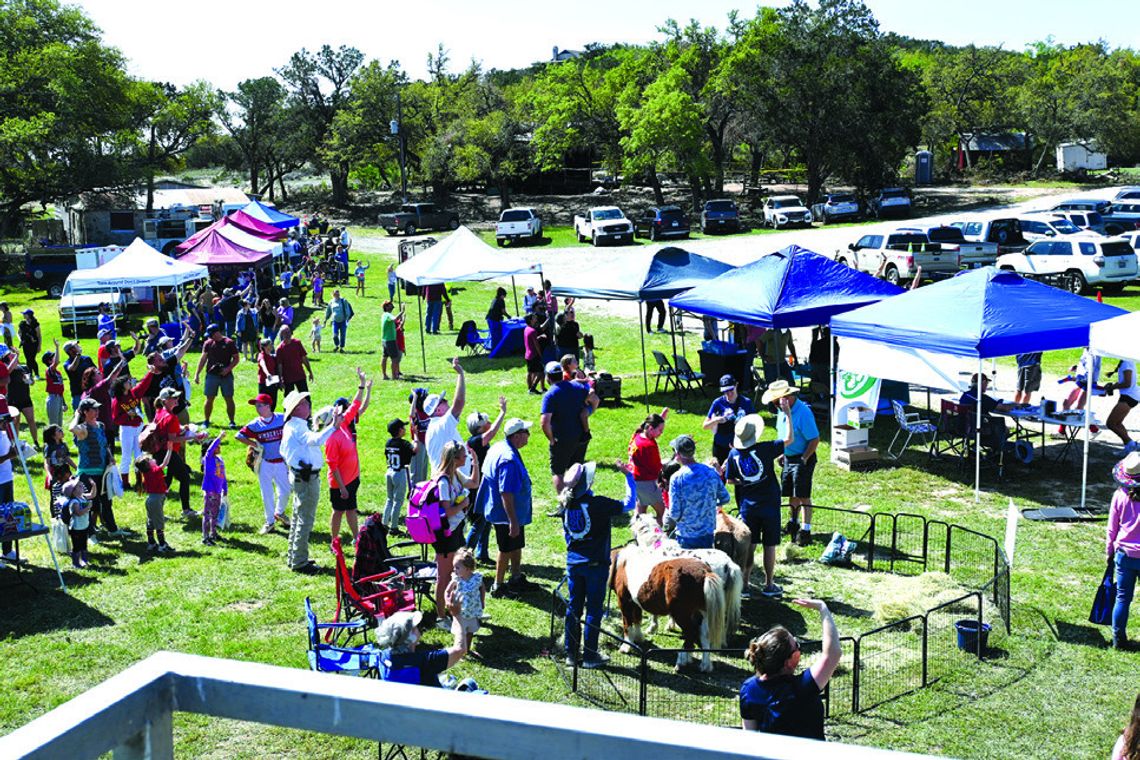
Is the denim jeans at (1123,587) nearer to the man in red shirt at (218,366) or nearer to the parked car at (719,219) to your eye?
the man in red shirt at (218,366)

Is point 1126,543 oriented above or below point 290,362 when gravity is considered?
below

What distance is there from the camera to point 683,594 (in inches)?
314

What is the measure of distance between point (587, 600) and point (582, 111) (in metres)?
52.1

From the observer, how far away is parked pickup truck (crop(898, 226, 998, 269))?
3142cm

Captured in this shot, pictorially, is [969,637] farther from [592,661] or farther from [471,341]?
[471,341]

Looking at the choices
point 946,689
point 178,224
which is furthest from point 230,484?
point 178,224

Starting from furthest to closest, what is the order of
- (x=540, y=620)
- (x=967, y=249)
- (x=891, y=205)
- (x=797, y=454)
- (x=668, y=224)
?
1. (x=891, y=205)
2. (x=668, y=224)
3. (x=967, y=249)
4. (x=797, y=454)
5. (x=540, y=620)

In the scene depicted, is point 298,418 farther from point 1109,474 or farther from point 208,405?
point 1109,474

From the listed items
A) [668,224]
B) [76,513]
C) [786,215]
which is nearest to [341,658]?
[76,513]

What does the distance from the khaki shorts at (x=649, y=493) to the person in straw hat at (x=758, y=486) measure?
1230 millimetres

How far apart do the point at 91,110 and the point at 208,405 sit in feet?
120

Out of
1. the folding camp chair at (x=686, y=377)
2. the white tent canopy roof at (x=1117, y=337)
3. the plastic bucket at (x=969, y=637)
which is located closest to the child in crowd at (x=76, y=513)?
the plastic bucket at (x=969, y=637)

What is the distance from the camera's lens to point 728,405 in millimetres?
11664

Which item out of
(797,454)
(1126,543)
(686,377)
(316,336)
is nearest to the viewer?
(1126,543)
